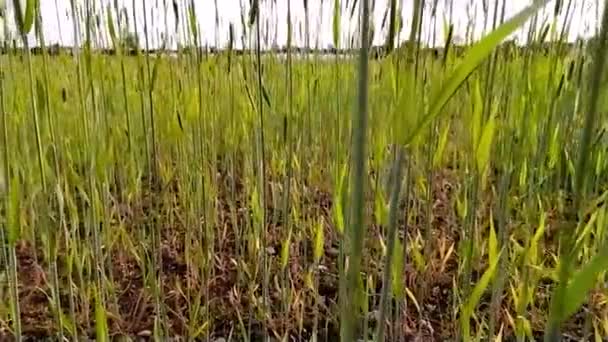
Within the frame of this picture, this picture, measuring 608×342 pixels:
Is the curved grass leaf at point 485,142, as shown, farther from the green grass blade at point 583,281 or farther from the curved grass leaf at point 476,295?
the green grass blade at point 583,281

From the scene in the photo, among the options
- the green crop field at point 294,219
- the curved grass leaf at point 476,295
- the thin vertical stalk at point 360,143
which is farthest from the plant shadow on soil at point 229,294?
the thin vertical stalk at point 360,143

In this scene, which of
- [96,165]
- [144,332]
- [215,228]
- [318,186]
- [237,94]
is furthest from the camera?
[237,94]

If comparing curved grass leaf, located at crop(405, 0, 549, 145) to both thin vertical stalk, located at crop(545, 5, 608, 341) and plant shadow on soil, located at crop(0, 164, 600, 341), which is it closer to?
thin vertical stalk, located at crop(545, 5, 608, 341)

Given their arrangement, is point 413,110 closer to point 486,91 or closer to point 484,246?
point 486,91

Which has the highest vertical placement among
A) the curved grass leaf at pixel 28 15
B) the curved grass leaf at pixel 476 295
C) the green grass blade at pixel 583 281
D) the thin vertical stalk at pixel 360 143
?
the curved grass leaf at pixel 28 15

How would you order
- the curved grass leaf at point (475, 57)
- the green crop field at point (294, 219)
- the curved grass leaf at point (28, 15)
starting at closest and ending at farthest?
the curved grass leaf at point (475, 57)
the curved grass leaf at point (28, 15)
the green crop field at point (294, 219)

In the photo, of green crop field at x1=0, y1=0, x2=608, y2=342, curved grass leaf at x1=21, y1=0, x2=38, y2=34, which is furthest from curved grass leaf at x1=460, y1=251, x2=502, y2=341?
curved grass leaf at x1=21, y1=0, x2=38, y2=34

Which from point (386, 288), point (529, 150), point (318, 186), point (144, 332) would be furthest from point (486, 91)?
point (318, 186)

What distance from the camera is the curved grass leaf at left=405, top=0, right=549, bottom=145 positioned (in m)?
0.27

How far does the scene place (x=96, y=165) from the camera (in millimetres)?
922

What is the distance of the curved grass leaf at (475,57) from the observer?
27cm

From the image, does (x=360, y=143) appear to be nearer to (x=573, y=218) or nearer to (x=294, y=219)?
(x=573, y=218)

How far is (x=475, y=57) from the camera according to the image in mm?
292

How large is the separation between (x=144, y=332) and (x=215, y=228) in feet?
1.23
